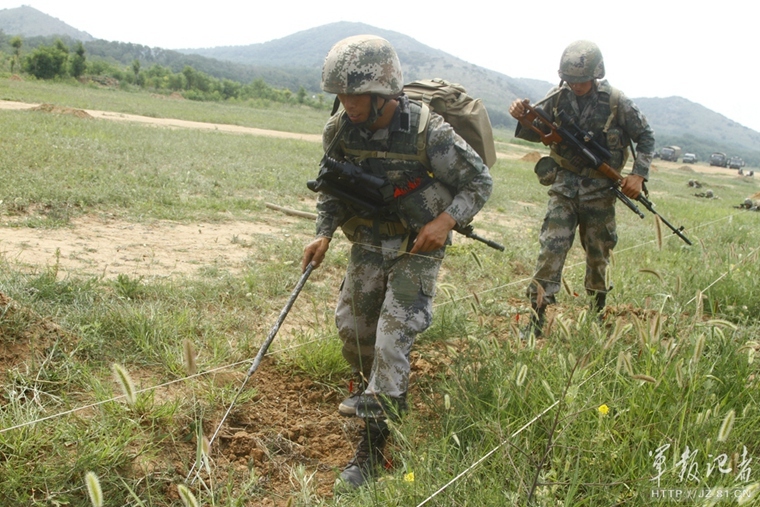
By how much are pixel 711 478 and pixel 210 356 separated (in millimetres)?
2515

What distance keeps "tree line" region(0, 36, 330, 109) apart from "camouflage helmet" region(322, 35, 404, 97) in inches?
1961

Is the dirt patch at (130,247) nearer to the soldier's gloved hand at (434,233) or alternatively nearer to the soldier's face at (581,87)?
the soldier's gloved hand at (434,233)

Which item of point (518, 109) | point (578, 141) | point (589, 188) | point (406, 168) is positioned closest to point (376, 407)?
point (406, 168)

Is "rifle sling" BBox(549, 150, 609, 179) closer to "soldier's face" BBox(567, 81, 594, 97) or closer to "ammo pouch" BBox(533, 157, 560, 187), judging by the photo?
"ammo pouch" BBox(533, 157, 560, 187)

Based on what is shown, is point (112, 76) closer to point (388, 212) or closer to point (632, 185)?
point (632, 185)

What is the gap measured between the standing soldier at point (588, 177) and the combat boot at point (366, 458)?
2.00m

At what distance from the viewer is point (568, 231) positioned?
470cm

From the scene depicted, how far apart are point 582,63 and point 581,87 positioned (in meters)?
0.21

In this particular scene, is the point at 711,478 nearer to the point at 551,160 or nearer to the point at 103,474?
the point at 103,474

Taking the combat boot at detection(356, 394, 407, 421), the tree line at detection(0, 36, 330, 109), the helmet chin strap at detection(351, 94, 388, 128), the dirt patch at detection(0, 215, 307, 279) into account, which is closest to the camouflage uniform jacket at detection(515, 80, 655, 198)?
the helmet chin strap at detection(351, 94, 388, 128)

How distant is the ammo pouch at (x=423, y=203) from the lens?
3104mm

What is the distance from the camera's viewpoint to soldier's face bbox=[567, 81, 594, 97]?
462cm

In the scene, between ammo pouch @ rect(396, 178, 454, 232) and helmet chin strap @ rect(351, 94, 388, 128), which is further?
ammo pouch @ rect(396, 178, 454, 232)

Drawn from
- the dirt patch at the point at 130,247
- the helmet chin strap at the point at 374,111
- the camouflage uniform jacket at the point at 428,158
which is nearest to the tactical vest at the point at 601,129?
the camouflage uniform jacket at the point at 428,158
